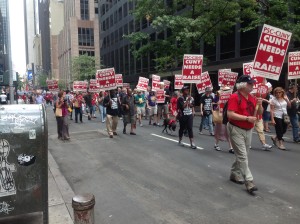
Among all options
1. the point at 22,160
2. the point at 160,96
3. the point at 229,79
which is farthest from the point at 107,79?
the point at 22,160

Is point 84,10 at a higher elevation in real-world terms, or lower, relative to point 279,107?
higher

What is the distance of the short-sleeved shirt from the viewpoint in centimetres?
981

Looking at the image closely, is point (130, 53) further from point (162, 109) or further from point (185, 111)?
point (185, 111)

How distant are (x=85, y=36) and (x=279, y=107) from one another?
274 ft

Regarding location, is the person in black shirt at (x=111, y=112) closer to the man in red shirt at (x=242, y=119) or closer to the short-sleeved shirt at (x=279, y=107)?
the short-sleeved shirt at (x=279, y=107)

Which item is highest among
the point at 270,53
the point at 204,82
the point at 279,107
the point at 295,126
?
the point at 270,53

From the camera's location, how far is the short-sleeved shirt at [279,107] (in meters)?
9.81

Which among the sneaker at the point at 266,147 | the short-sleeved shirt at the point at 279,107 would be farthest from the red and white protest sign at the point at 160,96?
the sneaker at the point at 266,147

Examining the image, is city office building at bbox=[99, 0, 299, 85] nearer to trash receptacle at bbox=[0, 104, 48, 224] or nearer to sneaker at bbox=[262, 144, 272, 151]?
sneaker at bbox=[262, 144, 272, 151]

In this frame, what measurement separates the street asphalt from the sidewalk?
0.20 metres

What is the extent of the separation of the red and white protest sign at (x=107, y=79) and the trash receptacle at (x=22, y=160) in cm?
961

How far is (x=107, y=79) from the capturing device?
14.0 metres

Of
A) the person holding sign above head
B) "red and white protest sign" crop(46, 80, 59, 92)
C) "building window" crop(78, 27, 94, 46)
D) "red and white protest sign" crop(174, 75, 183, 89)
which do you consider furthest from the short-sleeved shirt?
"building window" crop(78, 27, 94, 46)

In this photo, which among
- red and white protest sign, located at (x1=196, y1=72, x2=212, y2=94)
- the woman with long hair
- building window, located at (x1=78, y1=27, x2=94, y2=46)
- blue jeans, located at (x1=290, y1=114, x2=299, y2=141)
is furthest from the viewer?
building window, located at (x1=78, y1=27, x2=94, y2=46)
